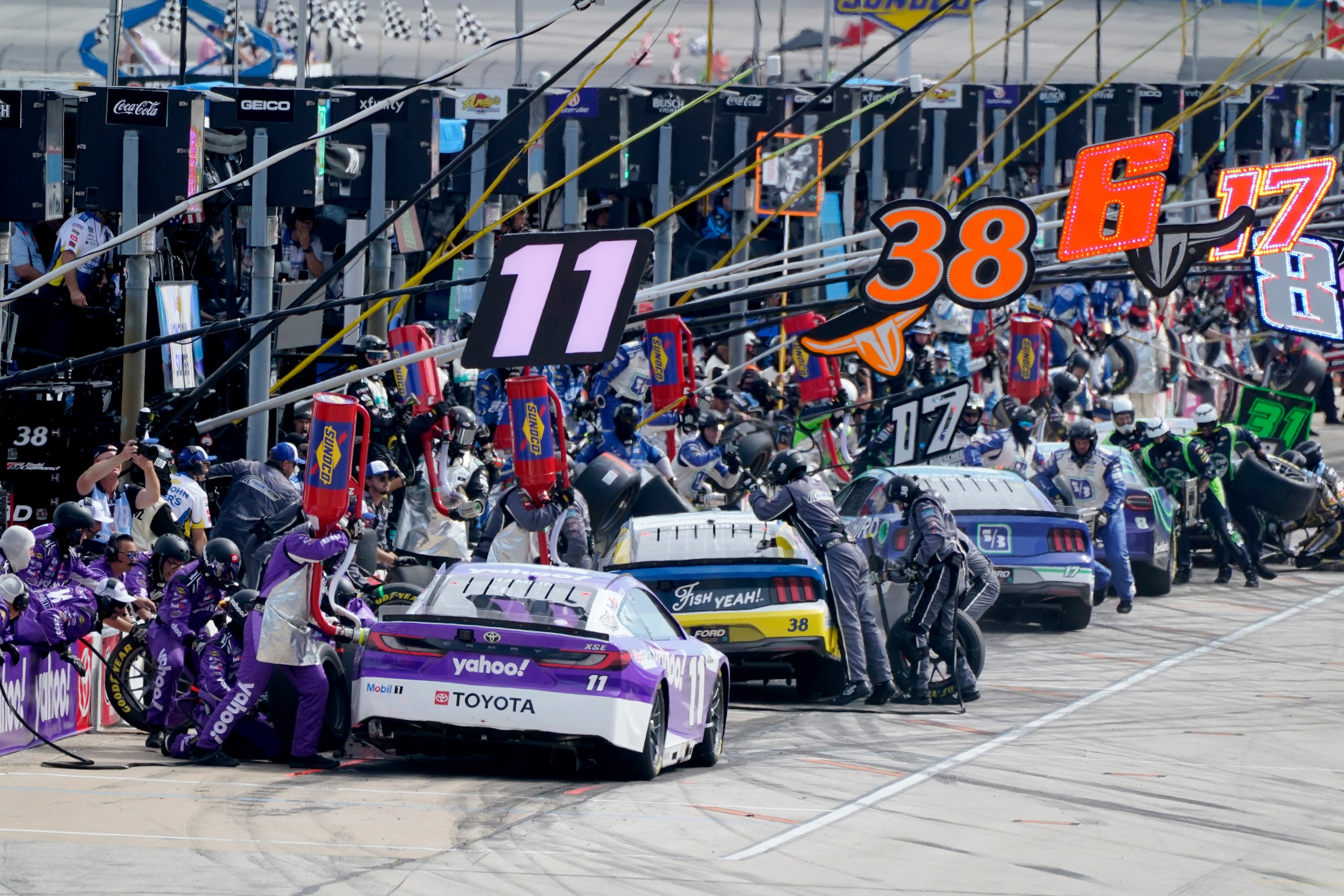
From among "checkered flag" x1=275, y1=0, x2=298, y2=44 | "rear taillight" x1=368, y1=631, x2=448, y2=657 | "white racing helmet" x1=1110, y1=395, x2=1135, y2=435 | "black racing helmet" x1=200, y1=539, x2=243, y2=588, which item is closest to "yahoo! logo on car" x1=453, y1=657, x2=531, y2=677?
"rear taillight" x1=368, y1=631, x2=448, y2=657

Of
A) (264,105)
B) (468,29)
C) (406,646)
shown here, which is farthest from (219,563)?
(468,29)

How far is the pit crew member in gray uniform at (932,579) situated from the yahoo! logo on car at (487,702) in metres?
3.96

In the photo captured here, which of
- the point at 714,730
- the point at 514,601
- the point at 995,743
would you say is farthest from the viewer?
the point at 995,743

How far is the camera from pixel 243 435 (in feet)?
60.7

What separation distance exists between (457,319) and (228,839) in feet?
40.8

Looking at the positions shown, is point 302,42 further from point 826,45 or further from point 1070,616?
point 826,45

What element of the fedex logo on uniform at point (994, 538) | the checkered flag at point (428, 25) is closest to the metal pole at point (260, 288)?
the fedex logo on uniform at point (994, 538)

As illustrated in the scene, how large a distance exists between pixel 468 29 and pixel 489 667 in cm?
2998

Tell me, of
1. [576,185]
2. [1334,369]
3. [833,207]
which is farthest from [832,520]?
[1334,369]

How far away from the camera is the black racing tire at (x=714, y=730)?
1130 centimetres

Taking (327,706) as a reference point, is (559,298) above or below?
above

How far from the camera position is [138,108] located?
15867 millimetres

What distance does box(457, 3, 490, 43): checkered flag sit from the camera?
38.5 m

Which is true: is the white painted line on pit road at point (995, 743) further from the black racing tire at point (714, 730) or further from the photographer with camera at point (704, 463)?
the photographer with camera at point (704, 463)
